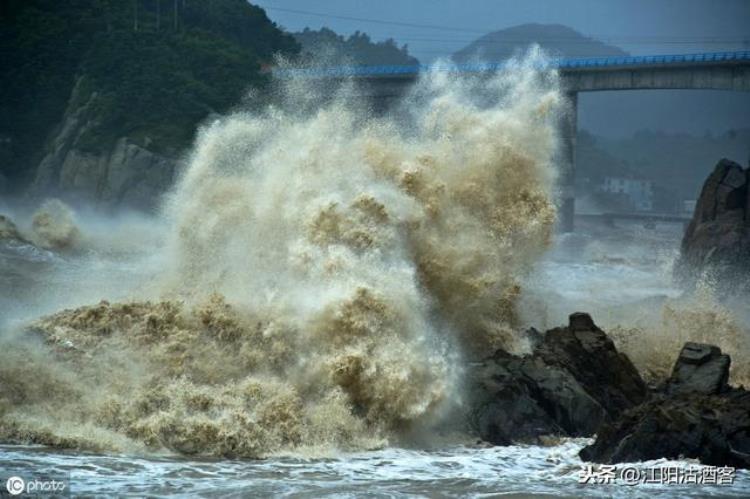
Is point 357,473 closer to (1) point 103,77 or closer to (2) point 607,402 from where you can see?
(2) point 607,402

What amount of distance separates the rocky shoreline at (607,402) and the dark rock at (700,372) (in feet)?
0.04

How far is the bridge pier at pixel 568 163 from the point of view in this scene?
5306cm

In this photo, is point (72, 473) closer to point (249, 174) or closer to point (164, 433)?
point (164, 433)

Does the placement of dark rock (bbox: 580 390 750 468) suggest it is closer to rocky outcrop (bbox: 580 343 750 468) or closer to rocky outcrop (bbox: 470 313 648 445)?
rocky outcrop (bbox: 580 343 750 468)

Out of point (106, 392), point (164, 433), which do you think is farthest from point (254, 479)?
point (106, 392)

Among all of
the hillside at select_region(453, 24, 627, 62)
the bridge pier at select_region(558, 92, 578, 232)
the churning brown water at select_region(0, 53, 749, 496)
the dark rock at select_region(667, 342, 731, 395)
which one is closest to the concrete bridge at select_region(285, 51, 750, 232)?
the bridge pier at select_region(558, 92, 578, 232)

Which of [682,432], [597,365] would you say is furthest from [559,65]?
[682,432]

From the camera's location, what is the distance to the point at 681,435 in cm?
1166

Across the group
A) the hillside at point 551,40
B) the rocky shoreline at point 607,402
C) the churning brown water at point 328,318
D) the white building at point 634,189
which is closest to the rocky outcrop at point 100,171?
the churning brown water at point 328,318

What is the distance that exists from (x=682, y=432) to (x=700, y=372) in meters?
2.13

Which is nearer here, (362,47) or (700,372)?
(700,372)

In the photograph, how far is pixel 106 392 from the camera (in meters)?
12.8

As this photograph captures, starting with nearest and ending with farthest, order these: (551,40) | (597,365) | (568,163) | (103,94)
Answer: (597,365) < (103,94) < (568,163) < (551,40)

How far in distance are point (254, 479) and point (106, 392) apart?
2.81 m
